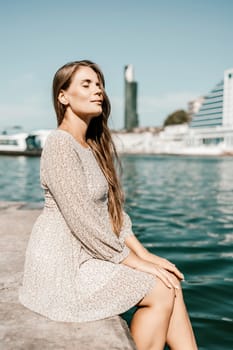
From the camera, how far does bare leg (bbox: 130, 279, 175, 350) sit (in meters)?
1.90

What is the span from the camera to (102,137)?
2.54 metres

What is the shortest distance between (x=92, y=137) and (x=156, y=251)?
11.5 feet

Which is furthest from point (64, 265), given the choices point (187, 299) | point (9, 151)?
point (9, 151)

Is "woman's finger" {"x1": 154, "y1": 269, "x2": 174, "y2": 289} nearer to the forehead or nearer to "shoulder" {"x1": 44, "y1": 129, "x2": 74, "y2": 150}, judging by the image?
"shoulder" {"x1": 44, "y1": 129, "x2": 74, "y2": 150}

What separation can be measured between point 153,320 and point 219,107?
332ft

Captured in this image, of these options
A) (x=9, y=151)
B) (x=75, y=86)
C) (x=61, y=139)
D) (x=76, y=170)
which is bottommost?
(x=9, y=151)

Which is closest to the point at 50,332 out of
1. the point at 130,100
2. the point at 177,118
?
the point at 177,118

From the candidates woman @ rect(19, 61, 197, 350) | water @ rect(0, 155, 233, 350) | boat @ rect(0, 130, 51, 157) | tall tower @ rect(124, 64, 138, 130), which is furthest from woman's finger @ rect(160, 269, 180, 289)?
tall tower @ rect(124, 64, 138, 130)

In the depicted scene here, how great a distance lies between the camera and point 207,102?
341 ft

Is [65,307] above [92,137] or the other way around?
→ the other way around

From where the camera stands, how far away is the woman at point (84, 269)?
6.34 feet

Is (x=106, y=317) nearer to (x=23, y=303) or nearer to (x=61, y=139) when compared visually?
(x=23, y=303)

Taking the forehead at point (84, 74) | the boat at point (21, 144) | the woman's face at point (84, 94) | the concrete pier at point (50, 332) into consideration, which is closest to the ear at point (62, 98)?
the woman's face at point (84, 94)

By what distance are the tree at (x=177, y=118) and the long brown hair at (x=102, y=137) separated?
114m
